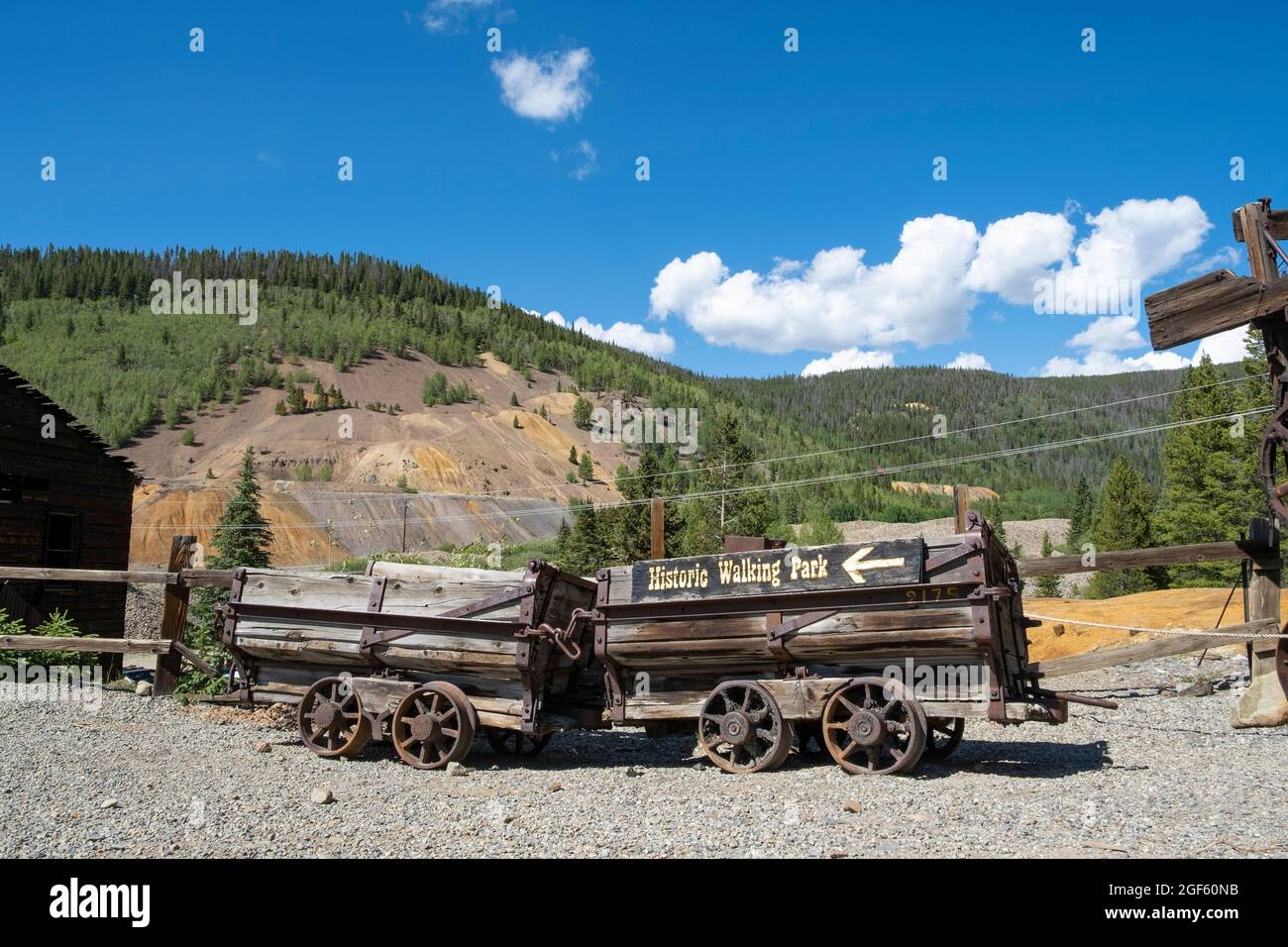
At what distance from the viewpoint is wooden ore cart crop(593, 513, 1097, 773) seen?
716 cm

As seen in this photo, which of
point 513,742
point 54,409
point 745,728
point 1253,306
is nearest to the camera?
point 1253,306

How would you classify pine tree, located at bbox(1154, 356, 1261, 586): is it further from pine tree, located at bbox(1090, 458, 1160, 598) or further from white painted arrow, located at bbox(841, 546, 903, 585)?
white painted arrow, located at bbox(841, 546, 903, 585)

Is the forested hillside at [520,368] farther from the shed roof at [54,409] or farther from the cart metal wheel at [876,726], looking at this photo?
the cart metal wheel at [876,726]

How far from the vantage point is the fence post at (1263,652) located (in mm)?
8930

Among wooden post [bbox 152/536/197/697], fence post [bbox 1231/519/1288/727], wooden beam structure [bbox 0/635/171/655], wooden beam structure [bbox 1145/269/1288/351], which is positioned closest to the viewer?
wooden beam structure [bbox 1145/269/1288/351]

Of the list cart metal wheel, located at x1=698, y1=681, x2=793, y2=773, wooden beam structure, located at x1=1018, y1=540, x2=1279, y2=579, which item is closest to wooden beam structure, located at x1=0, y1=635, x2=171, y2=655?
cart metal wheel, located at x1=698, y1=681, x2=793, y2=773

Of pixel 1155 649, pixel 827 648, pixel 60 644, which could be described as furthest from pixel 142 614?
pixel 1155 649

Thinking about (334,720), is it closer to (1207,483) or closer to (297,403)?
(1207,483)

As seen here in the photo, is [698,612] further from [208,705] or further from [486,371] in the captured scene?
[486,371]

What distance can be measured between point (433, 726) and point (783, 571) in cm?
355

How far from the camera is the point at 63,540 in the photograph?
19016mm

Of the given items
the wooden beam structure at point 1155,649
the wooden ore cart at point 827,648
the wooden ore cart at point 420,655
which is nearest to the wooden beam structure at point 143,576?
the wooden ore cart at point 420,655

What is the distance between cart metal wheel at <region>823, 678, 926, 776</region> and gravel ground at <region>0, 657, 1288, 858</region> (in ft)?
0.74

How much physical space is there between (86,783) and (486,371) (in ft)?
349
